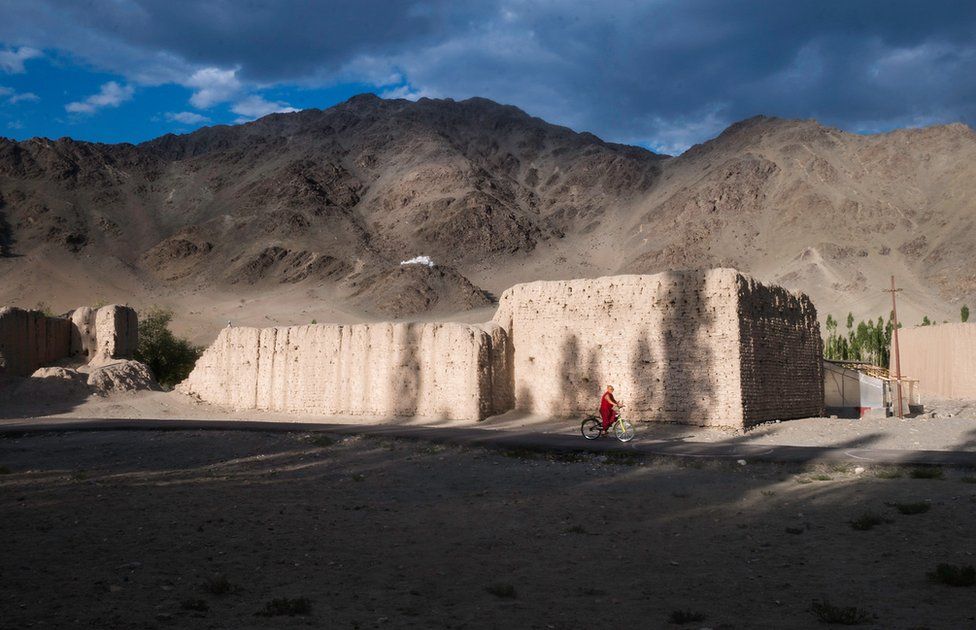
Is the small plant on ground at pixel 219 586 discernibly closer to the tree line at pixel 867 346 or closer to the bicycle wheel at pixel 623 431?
the bicycle wheel at pixel 623 431

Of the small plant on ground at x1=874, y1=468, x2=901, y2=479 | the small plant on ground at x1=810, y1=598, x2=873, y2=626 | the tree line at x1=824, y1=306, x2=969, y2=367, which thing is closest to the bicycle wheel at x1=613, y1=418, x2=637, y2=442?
the small plant on ground at x1=874, y1=468, x2=901, y2=479

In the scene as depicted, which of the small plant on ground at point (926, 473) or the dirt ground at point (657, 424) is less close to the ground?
the dirt ground at point (657, 424)

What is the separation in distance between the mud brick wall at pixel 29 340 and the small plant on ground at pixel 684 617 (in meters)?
29.1

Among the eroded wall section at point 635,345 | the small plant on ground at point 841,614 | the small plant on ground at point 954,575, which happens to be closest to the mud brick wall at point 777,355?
the eroded wall section at point 635,345

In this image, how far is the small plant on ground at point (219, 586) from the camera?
6371 mm

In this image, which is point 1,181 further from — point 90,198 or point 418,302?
point 418,302

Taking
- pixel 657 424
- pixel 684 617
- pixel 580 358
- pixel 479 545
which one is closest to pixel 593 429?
pixel 657 424

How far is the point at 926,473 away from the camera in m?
11.6

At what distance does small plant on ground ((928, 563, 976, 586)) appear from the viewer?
6516 mm

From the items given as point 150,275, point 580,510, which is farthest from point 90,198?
point 580,510

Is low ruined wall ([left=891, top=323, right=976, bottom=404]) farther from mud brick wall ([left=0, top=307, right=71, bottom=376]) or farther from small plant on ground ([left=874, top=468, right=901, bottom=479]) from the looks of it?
mud brick wall ([left=0, top=307, right=71, bottom=376])

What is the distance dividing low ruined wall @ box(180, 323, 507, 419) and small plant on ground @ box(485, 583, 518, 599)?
1533cm

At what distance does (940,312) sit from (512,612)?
60487 millimetres

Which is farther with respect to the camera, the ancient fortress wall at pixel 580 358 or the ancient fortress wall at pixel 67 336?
the ancient fortress wall at pixel 67 336
